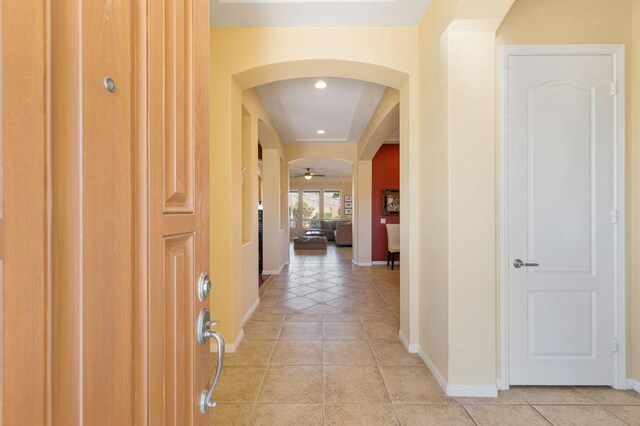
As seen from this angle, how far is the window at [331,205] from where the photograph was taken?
14.2m

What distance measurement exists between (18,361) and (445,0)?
2.73 m

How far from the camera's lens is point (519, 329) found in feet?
6.97

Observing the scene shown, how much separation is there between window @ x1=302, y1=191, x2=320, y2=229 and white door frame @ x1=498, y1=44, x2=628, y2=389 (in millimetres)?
12031

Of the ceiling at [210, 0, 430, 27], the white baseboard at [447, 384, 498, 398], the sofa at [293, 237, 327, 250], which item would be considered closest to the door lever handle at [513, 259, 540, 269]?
the white baseboard at [447, 384, 498, 398]

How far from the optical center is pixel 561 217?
2.13 m

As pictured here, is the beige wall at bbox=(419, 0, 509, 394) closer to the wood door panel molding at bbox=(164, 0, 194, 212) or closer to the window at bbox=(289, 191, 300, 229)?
the wood door panel molding at bbox=(164, 0, 194, 212)

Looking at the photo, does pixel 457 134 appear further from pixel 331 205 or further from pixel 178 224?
pixel 331 205

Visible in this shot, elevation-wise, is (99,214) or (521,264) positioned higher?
(99,214)

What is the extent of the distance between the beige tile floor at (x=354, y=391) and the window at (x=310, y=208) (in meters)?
10.6

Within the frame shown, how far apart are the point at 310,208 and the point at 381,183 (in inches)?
275

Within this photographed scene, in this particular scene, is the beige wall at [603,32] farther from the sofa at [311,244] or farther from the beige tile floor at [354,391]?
the sofa at [311,244]

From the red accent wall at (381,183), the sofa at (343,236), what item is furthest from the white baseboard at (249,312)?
the sofa at (343,236)

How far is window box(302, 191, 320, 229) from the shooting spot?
46.3 feet

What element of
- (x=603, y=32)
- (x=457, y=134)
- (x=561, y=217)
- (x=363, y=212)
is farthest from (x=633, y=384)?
(x=363, y=212)
